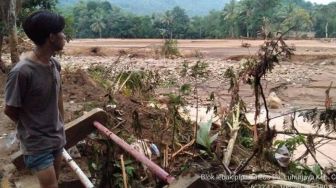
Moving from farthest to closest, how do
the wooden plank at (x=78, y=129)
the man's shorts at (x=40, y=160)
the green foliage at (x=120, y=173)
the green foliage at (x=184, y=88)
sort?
1. the green foliage at (x=184, y=88)
2. the wooden plank at (x=78, y=129)
3. the green foliage at (x=120, y=173)
4. the man's shorts at (x=40, y=160)

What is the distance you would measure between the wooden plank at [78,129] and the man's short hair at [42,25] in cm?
117

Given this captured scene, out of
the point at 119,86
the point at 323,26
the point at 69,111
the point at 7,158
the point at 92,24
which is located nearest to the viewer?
the point at 7,158

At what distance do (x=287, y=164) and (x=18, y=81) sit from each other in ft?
7.62

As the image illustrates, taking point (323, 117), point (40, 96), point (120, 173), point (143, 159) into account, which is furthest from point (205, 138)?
point (40, 96)

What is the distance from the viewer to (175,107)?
4348 millimetres

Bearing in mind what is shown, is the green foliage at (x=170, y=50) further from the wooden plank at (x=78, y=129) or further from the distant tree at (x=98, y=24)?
the distant tree at (x=98, y=24)

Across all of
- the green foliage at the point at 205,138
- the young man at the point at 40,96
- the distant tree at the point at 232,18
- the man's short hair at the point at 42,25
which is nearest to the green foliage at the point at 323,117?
the green foliage at the point at 205,138

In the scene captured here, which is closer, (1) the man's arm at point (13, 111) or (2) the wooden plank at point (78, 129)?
(1) the man's arm at point (13, 111)

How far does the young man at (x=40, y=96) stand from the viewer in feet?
8.47

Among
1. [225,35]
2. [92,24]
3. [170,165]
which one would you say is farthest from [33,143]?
[92,24]

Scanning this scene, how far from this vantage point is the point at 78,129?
12.2ft

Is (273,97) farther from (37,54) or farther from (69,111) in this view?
(37,54)

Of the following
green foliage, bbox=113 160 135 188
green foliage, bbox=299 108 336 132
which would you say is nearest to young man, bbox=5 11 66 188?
green foliage, bbox=113 160 135 188

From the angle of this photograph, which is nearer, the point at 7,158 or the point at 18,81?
the point at 18,81
